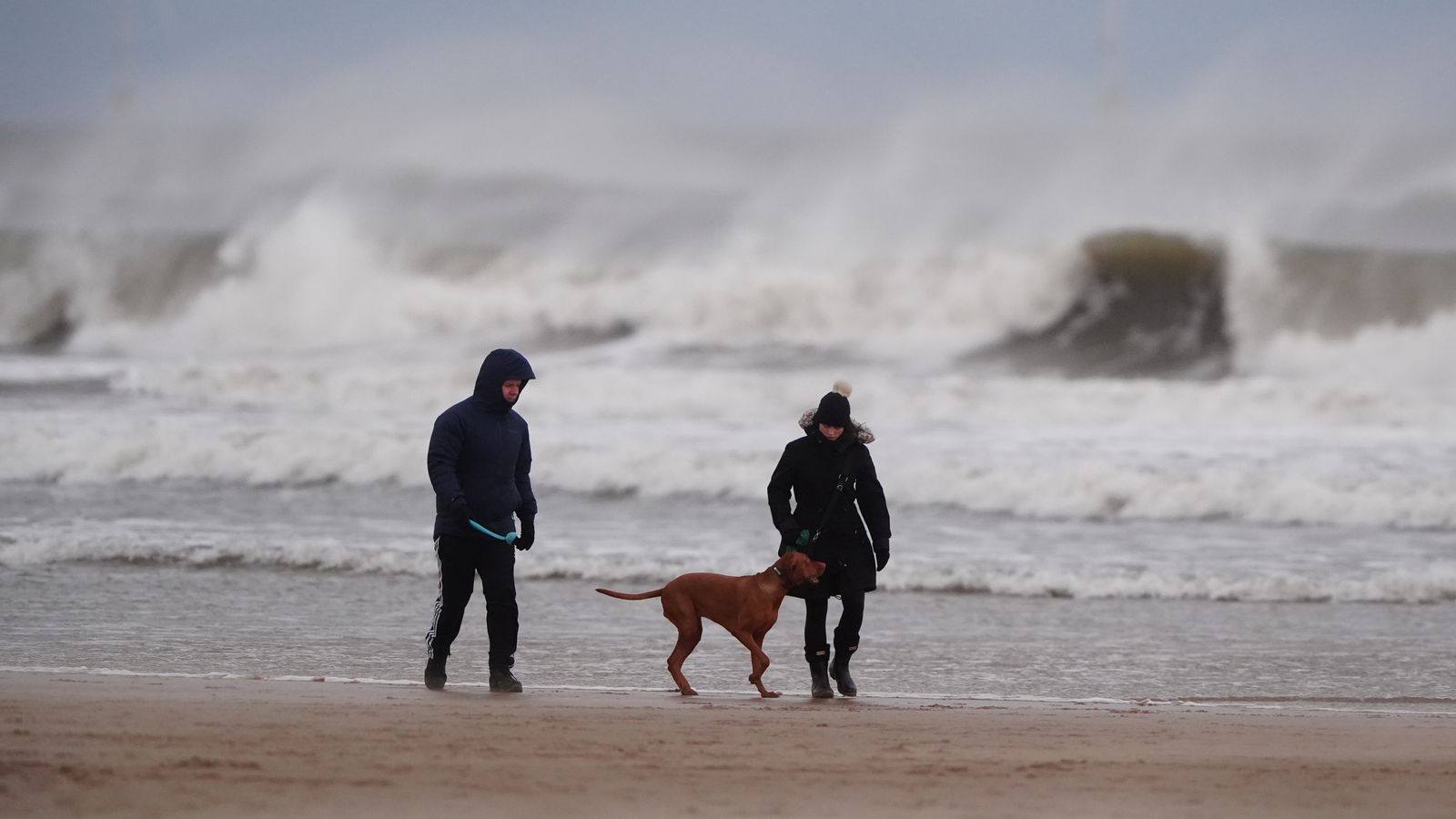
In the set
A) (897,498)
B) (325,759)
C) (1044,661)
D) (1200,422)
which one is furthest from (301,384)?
(325,759)

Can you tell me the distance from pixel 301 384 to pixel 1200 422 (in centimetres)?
1491

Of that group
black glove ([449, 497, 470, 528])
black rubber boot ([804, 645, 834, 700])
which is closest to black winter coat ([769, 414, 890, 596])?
black rubber boot ([804, 645, 834, 700])

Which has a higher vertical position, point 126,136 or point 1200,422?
point 126,136

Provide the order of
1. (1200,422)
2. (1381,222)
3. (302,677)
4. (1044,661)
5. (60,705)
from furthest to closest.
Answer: (1381,222)
(1200,422)
(1044,661)
(302,677)
(60,705)

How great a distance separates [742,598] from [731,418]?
52.9 ft

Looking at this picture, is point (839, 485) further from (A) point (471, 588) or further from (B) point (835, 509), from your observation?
(A) point (471, 588)

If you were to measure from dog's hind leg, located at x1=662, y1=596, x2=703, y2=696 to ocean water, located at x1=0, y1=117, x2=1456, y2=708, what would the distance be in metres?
0.82

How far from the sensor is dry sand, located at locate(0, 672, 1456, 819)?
4.14 meters

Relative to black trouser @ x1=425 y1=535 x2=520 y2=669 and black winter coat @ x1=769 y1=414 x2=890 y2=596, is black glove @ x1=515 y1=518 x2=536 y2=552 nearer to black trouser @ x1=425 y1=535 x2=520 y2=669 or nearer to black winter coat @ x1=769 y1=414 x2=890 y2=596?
black trouser @ x1=425 y1=535 x2=520 y2=669

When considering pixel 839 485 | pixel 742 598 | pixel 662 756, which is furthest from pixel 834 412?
pixel 662 756

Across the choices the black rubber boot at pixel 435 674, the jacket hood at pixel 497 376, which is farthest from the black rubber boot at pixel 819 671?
the jacket hood at pixel 497 376

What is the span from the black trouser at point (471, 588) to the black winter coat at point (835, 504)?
122 cm

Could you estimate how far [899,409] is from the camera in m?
23.1

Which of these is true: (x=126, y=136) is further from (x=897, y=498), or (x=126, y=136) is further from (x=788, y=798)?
(x=788, y=798)
